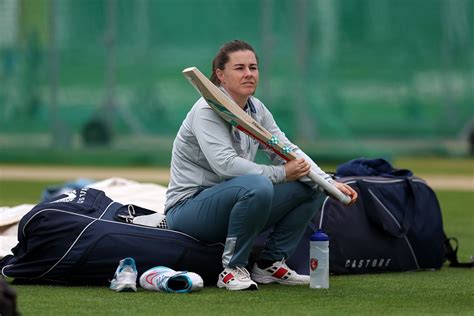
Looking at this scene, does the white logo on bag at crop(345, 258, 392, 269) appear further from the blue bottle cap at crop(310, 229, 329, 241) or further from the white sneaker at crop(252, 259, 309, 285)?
the blue bottle cap at crop(310, 229, 329, 241)

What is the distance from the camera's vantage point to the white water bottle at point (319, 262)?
22.3 feet

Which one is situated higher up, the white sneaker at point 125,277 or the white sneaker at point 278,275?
the white sneaker at point 125,277

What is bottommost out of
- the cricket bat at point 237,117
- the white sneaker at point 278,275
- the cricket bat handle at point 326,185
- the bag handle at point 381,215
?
the white sneaker at point 278,275

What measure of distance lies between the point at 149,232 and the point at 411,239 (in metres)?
2.02

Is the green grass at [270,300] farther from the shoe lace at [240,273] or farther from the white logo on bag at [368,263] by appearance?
the white logo on bag at [368,263]

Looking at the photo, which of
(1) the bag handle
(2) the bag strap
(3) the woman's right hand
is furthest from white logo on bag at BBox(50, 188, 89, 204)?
(2) the bag strap

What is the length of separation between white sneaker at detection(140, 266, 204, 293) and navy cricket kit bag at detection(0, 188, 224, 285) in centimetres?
14

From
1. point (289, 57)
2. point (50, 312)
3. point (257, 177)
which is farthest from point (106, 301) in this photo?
point (289, 57)

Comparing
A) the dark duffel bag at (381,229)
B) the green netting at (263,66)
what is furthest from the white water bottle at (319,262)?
the green netting at (263,66)

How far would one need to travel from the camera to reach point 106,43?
20.8 metres

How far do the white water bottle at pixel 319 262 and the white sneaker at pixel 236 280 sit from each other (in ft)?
1.16

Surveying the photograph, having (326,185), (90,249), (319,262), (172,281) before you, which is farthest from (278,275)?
(90,249)

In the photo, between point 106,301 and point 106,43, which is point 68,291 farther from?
point 106,43

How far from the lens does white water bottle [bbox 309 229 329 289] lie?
6.79 metres
